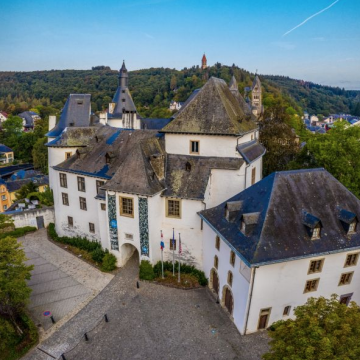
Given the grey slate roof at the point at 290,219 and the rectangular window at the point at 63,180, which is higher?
the grey slate roof at the point at 290,219

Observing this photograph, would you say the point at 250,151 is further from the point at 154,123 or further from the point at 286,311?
the point at 154,123

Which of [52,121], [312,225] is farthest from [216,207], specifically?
[52,121]

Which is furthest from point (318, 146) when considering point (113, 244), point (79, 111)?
point (79, 111)

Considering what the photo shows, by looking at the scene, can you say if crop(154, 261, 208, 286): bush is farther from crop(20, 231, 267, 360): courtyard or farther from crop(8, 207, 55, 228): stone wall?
crop(8, 207, 55, 228): stone wall

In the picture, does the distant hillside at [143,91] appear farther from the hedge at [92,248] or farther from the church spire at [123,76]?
the hedge at [92,248]

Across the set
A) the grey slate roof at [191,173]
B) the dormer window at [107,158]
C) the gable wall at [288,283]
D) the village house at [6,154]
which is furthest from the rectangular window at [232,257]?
the village house at [6,154]

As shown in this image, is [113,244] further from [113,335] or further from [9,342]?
[9,342]
